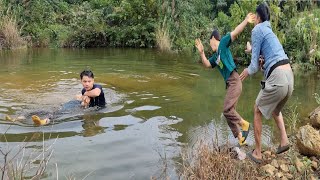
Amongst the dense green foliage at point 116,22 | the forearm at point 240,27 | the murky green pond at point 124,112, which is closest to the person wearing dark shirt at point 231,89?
the forearm at point 240,27

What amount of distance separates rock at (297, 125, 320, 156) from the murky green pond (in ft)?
3.22

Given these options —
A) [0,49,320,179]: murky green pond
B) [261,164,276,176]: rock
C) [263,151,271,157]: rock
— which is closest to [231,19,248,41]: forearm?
[0,49,320,179]: murky green pond

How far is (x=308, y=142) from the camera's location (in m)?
4.70

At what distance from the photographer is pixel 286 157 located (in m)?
4.83

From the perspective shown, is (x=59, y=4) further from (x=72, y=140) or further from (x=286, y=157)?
(x=286, y=157)

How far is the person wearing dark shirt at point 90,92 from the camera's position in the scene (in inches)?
295

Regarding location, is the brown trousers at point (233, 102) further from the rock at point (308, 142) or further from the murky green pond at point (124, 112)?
the rock at point (308, 142)

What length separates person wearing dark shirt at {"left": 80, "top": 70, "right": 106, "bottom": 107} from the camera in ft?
24.6

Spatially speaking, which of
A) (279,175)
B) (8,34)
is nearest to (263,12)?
(279,175)

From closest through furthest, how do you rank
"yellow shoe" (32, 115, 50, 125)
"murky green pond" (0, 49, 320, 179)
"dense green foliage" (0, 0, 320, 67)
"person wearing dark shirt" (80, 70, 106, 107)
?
"murky green pond" (0, 49, 320, 179) < "yellow shoe" (32, 115, 50, 125) < "person wearing dark shirt" (80, 70, 106, 107) < "dense green foliage" (0, 0, 320, 67)

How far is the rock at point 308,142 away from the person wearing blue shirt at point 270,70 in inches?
6.7

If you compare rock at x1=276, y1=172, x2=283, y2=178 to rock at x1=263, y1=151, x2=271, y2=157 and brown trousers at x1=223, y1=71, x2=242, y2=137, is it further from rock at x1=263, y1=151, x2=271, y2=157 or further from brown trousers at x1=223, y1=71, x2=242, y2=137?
brown trousers at x1=223, y1=71, x2=242, y2=137

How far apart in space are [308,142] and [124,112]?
12.4ft

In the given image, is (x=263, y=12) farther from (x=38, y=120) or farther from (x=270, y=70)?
(x=38, y=120)
